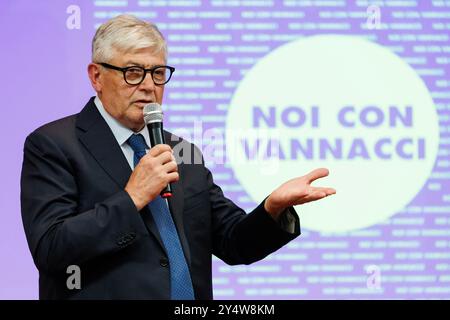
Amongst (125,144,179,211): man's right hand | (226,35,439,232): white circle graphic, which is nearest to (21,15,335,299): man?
(125,144,179,211): man's right hand

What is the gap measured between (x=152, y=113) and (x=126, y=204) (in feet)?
0.96

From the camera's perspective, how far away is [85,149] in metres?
2.30

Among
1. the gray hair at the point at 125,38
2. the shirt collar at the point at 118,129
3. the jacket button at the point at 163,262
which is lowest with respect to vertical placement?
the jacket button at the point at 163,262

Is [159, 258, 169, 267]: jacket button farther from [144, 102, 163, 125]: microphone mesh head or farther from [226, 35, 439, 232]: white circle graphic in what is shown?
[226, 35, 439, 232]: white circle graphic

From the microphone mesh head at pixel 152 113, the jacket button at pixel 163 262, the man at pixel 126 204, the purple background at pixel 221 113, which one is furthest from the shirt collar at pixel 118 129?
the purple background at pixel 221 113

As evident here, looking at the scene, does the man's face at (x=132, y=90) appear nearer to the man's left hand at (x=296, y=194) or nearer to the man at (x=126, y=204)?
the man at (x=126, y=204)

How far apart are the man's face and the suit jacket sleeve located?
234 millimetres

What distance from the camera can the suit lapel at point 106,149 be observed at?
2268 mm

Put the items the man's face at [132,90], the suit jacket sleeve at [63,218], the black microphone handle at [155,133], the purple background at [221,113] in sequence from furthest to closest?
1. the purple background at [221,113]
2. the man's face at [132,90]
3. the black microphone handle at [155,133]
4. the suit jacket sleeve at [63,218]

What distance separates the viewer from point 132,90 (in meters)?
2.34

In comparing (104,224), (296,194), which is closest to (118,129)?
(104,224)

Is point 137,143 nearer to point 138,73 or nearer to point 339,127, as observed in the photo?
point 138,73
